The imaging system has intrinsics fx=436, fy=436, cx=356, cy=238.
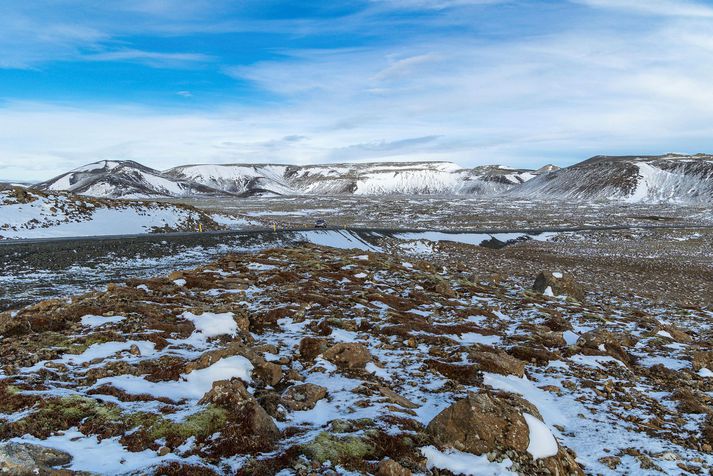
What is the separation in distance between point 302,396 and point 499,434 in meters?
3.62

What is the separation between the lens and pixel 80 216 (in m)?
44.7

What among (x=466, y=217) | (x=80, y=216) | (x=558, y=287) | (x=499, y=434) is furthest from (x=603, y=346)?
(x=466, y=217)

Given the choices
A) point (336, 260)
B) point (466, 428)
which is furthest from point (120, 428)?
point (336, 260)

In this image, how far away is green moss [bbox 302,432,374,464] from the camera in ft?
20.7

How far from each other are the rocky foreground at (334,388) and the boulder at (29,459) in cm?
2

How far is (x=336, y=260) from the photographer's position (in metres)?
26.4

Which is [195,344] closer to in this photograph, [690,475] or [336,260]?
[690,475]

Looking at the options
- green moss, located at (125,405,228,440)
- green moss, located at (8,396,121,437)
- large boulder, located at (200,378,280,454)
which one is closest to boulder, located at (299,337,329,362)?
large boulder, located at (200,378,280,454)

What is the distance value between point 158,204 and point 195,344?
4703 centimetres

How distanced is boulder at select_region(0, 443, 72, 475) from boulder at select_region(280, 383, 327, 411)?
342 cm

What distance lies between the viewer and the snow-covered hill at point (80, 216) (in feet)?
130

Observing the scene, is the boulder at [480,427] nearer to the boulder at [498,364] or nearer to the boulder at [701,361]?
the boulder at [498,364]

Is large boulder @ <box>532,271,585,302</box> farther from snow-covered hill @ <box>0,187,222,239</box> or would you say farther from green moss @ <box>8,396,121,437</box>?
snow-covered hill @ <box>0,187,222,239</box>

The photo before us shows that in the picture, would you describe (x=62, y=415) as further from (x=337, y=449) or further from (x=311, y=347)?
(x=311, y=347)
